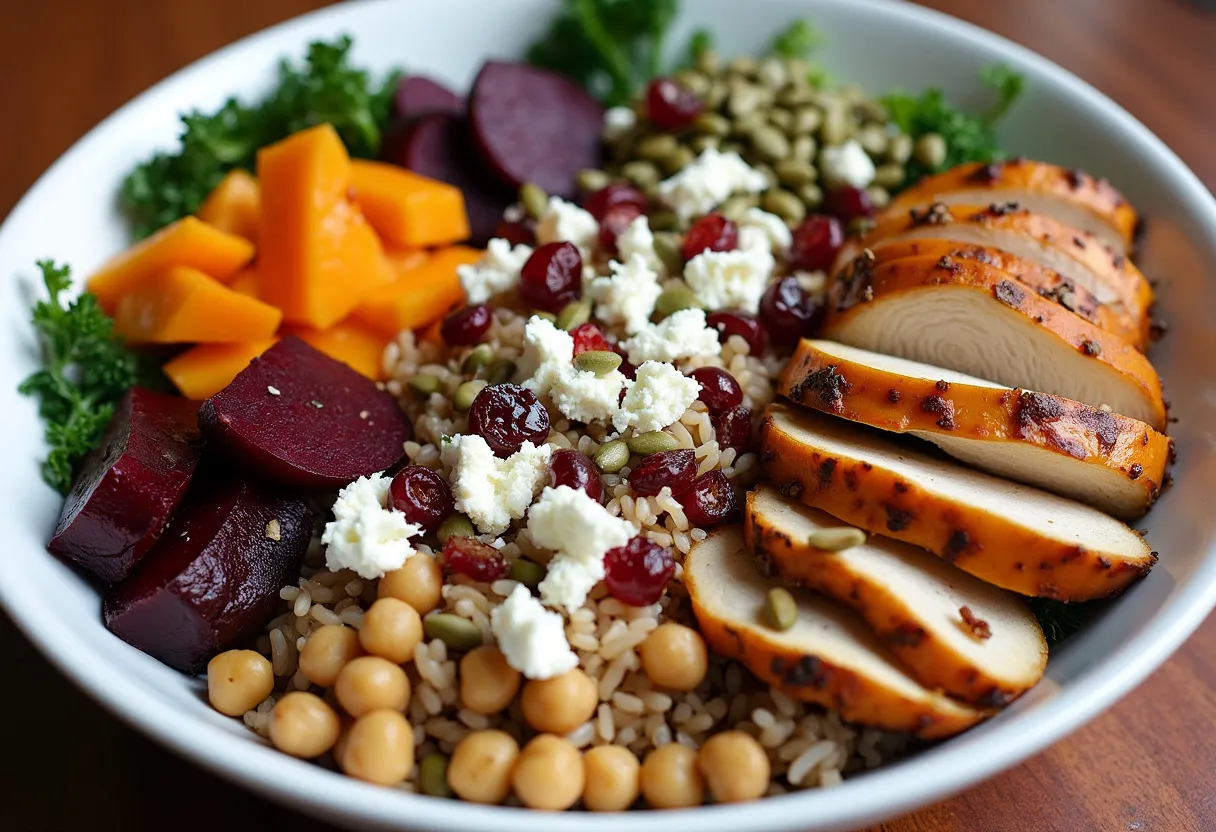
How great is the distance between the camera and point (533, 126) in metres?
4.42

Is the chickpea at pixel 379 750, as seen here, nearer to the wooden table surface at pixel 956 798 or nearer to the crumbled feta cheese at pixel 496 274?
the wooden table surface at pixel 956 798

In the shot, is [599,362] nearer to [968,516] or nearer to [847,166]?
[968,516]

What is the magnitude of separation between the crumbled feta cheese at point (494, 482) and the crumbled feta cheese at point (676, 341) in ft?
1.70

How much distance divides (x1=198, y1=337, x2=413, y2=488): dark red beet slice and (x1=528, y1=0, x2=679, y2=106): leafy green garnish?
221 centimetres

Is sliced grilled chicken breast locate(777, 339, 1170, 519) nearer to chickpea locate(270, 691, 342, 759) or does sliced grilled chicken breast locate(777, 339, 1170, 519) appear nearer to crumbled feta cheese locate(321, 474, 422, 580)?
crumbled feta cheese locate(321, 474, 422, 580)

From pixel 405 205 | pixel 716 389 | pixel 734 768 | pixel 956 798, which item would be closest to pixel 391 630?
pixel 734 768

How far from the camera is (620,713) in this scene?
2682 millimetres

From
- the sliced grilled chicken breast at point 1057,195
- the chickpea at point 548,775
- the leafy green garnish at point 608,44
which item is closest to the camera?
the chickpea at point 548,775

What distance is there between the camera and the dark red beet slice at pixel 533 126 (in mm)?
4320

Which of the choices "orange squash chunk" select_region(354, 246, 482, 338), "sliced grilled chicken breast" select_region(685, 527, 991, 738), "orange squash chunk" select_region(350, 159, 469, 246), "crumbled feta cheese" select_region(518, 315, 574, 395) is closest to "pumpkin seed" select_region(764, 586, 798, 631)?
"sliced grilled chicken breast" select_region(685, 527, 991, 738)

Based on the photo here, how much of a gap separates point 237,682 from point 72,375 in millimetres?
1451

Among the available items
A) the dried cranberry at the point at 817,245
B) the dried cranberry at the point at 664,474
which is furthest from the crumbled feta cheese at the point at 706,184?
the dried cranberry at the point at 664,474

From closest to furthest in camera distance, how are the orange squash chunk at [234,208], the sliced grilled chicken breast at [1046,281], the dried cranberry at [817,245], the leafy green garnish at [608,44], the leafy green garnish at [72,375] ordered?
the sliced grilled chicken breast at [1046,281], the leafy green garnish at [72,375], the dried cranberry at [817,245], the orange squash chunk at [234,208], the leafy green garnish at [608,44]

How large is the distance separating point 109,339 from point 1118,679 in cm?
330
